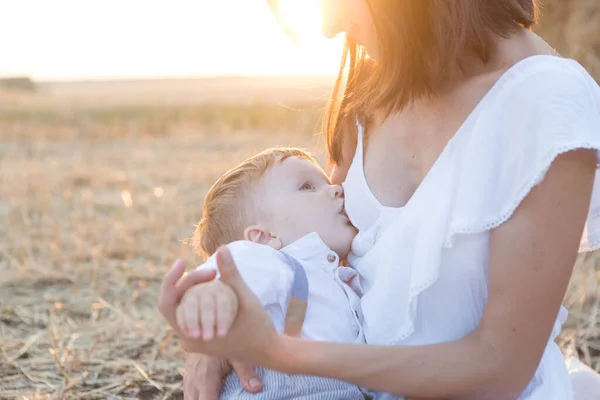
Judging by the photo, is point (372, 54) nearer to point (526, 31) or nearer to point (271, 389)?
point (526, 31)

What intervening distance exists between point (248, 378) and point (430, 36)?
2.47ft

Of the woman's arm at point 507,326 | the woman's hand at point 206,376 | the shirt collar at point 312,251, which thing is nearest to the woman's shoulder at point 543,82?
the woman's arm at point 507,326

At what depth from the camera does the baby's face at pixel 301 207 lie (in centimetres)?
171

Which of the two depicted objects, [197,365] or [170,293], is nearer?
[170,293]

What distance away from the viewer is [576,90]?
4.19ft

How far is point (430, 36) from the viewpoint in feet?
4.73

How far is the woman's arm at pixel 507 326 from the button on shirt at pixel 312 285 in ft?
0.73

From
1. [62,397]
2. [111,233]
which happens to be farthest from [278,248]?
[111,233]

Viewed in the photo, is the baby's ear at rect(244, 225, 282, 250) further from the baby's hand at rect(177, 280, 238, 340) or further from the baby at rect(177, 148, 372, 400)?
the baby's hand at rect(177, 280, 238, 340)

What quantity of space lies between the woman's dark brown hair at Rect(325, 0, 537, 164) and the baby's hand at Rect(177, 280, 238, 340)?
0.59 m

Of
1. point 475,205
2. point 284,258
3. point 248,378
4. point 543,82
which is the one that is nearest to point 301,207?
point 284,258

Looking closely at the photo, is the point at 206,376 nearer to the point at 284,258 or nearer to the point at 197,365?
the point at 197,365

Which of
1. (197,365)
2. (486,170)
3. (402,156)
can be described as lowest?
(197,365)

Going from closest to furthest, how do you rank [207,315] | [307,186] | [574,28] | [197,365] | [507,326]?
[207,315] → [507,326] → [197,365] → [307,186] → [574,28]
